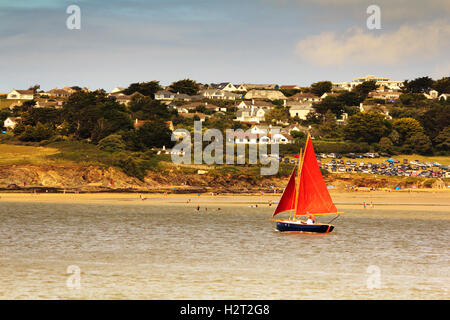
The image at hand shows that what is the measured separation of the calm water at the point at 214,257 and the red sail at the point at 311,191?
2.34 meters

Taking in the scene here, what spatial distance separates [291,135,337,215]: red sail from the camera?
48.2 metres

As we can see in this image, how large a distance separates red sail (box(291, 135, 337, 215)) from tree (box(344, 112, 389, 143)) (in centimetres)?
8632

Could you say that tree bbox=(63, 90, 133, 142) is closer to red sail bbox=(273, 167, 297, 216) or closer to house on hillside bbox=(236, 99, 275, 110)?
house on hillside bbox=(236, 99, 275, 110)

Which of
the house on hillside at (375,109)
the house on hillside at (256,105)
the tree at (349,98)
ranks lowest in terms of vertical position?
the house on hillside at (375,109)

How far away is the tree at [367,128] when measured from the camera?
132500mm

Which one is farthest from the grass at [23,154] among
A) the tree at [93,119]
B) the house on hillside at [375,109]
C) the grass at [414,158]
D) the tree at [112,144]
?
the house on hillside at [375,109]

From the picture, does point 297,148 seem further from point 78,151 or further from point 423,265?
point 423,265

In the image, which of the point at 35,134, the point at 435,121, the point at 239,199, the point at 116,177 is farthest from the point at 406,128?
the point at 35,134

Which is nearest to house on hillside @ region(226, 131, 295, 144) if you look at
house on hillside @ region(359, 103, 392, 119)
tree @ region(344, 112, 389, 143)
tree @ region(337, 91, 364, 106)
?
tree @ region(344, 112, 389, 143)

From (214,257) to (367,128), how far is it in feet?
326

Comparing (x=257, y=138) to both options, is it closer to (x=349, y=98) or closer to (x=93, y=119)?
(x=93, y=119)

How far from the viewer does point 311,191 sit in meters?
48.8

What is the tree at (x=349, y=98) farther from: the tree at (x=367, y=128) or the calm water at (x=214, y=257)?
the calm water at (x=214, y=257)

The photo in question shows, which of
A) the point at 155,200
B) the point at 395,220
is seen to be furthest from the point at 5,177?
the point at 395,220
